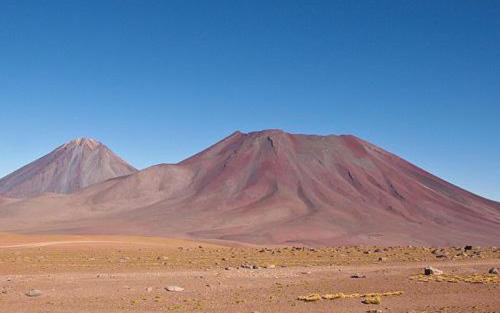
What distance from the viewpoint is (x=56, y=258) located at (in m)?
38.3

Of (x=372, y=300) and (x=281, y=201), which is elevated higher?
(x=281, y=201)

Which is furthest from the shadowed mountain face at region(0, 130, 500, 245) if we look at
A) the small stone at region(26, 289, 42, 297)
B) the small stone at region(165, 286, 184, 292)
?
the small stone at region(26, 289, 42, 297)

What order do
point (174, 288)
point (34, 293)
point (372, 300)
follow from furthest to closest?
point (174, 288)
point (34, 293)
point (372, 300)

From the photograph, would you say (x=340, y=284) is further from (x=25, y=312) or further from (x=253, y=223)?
(x=253, y=223)

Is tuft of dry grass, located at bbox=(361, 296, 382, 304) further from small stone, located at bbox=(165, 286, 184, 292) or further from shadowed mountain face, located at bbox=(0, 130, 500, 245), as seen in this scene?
shadowed mountain face, located at bbox=(0, 130, 500, 245)

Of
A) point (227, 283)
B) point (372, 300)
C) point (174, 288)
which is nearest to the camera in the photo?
point (372, 300)

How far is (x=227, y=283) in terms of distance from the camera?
2714 cm

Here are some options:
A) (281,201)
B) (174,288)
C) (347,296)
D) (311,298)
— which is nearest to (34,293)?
(174,288)

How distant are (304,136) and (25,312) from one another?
135744mm

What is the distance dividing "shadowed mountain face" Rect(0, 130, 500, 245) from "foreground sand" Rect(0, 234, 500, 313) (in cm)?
5062

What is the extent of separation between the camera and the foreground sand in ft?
69.9

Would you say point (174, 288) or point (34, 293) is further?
point (174, 288)

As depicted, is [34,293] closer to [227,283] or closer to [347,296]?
[227,283]

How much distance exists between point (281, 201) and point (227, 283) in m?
91.4
